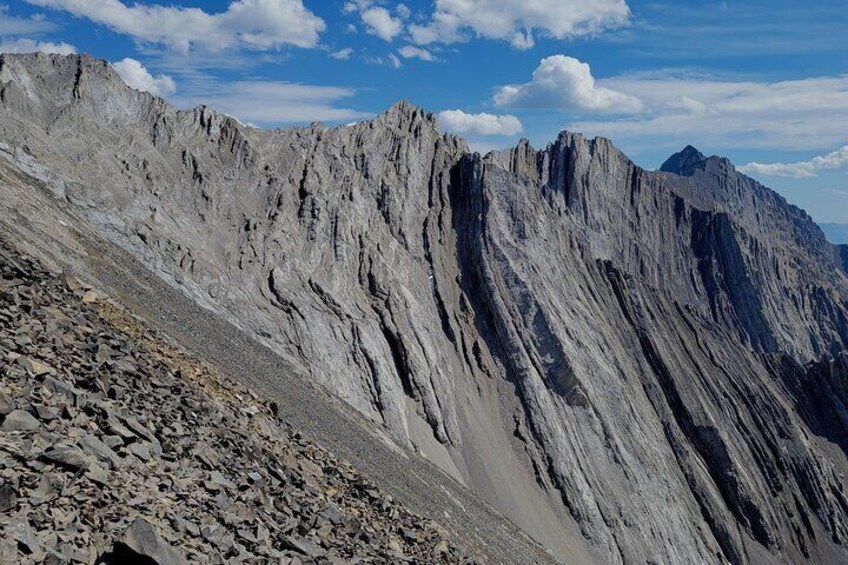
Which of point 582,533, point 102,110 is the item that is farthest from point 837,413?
point 102,110

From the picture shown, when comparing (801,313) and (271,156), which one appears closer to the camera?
(271,156)

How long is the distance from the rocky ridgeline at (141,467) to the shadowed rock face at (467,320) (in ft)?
78.9

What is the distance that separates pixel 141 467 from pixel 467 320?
52.1m

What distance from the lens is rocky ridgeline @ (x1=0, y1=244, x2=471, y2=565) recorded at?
31.6ft

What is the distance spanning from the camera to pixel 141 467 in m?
12.1

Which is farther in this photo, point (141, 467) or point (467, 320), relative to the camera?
point (467, 320)

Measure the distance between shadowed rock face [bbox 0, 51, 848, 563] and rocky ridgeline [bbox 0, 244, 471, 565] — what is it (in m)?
24.1

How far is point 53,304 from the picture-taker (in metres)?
16.6

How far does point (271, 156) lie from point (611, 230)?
74.8m

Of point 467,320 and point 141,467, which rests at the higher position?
point 141,467

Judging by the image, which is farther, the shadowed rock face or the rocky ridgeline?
the shadowed rock face

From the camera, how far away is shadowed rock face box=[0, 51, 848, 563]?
152 ft

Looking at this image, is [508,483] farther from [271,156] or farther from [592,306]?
[271,156]

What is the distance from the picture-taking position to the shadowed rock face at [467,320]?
152ft
